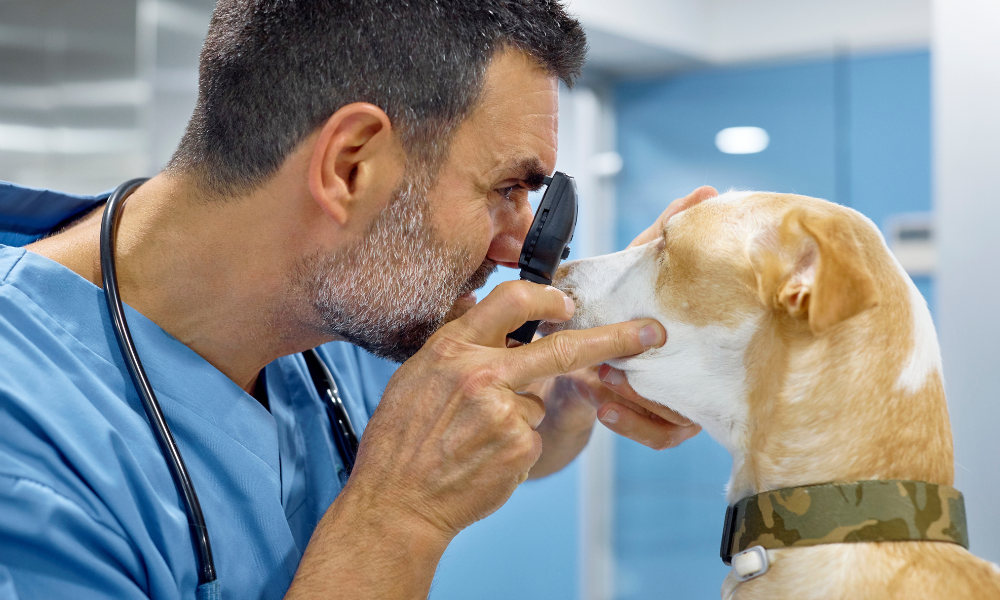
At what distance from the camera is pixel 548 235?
1036 millimetres

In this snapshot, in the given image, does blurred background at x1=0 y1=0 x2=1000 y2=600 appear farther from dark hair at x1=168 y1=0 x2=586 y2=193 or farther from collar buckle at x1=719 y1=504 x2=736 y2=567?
collar buckle at x1=719 y1=504 x2=736 y2=567

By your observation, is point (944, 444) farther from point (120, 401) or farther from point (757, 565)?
point (120, 401)

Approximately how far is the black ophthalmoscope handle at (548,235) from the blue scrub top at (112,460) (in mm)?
385

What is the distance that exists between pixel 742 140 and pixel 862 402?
235cm

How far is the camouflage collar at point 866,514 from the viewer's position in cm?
82

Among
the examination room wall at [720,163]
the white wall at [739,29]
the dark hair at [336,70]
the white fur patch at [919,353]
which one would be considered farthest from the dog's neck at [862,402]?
the examination room wall at [720,163]

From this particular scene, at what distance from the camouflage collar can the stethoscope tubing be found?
644 mm

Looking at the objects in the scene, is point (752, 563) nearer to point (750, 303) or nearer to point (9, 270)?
point (750, 303)

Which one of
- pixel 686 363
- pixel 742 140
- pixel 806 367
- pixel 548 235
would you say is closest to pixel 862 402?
pixel 806 367

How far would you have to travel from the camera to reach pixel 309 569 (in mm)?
873

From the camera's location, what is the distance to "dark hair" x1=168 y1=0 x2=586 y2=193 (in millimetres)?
963

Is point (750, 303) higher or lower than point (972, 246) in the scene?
lower

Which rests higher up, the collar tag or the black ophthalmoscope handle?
the black ophthalmoscope handle

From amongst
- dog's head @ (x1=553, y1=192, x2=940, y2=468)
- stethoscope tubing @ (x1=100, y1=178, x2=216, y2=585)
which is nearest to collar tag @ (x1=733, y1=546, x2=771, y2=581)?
dog's head @ (x1=553, y1=192, x2=940, y2=468)
